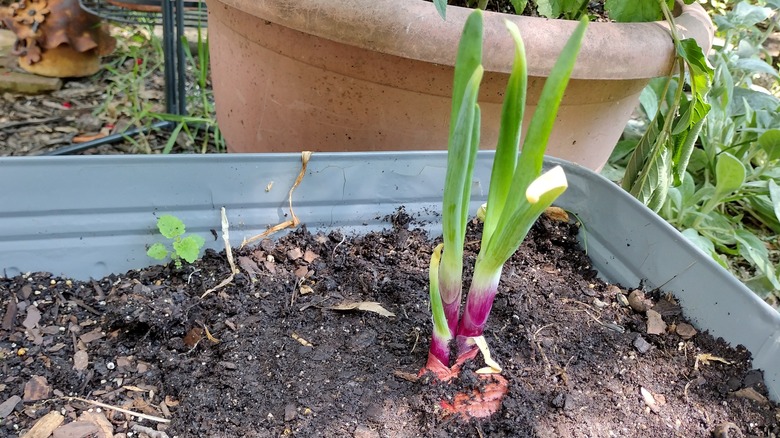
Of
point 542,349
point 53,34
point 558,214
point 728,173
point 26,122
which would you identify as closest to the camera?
point 542,349

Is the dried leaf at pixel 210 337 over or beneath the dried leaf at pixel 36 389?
over

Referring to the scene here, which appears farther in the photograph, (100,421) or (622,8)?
(622,8)

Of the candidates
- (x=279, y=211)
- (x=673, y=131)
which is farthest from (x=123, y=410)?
(x=673, y=131)

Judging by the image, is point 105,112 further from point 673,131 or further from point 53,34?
point 673,131

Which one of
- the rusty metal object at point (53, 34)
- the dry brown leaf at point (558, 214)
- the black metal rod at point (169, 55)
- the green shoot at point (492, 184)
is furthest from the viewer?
the rusty metal object at point (53, 34)

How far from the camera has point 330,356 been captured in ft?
2.65

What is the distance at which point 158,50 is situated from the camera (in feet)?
7.16

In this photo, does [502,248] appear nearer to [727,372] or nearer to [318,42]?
[727,372]

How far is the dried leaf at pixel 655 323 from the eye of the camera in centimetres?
87

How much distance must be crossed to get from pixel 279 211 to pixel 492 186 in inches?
16.3

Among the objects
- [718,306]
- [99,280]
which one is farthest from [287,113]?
[718,306]

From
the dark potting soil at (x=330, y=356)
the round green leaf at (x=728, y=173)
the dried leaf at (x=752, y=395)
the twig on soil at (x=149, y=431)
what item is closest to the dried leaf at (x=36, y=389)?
the dark potting soil at (x=330, y=356)

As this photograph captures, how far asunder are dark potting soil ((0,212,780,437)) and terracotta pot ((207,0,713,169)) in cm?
23

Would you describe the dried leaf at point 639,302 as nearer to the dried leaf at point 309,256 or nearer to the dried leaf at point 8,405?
the dried leaf at point 309,256
